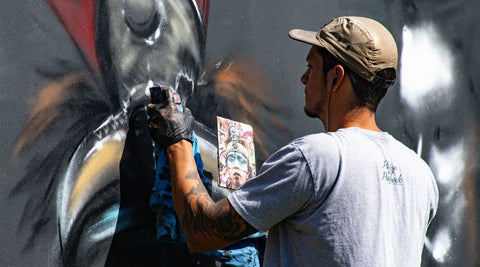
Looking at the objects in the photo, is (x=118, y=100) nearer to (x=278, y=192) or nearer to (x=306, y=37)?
(x=306, y=37)

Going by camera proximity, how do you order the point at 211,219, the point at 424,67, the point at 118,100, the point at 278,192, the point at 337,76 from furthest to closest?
the point at 424,67
the point at 118,100
the point at 337,76
the point at 211,219
the point at 278,192

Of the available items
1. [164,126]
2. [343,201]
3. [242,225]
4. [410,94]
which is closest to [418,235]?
[343,201]

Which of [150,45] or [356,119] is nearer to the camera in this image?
[356,119]

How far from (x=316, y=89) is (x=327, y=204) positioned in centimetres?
41

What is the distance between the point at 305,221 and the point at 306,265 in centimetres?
13

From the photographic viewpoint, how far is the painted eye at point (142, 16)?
2.92m

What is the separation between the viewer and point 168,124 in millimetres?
2707

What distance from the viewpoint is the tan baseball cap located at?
2.45 meters

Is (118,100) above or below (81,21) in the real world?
below

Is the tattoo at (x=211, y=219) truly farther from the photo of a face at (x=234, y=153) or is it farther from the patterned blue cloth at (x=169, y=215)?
the photo of a face at (x=234, y=153)

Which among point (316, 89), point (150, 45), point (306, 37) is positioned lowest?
point (316, 89)

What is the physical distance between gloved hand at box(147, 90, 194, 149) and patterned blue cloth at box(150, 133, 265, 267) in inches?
2.8

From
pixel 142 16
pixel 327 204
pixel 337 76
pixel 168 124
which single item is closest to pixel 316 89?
pixel 337 76

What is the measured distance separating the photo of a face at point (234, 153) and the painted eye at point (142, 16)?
426 millimetres
